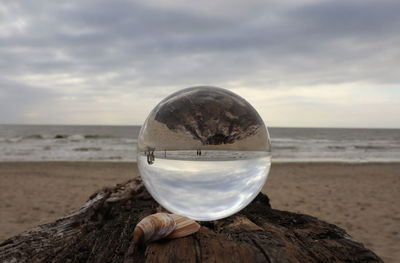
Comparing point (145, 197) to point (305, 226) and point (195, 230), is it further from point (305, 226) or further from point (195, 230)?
point (305, 226)

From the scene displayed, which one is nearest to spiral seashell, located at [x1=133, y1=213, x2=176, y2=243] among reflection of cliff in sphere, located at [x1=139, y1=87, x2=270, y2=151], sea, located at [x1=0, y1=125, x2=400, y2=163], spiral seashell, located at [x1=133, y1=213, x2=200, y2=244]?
spiral seashell, located at [x1=133, y1=213, x2=200, y2=244]

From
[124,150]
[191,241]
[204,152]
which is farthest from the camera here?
[124,150]

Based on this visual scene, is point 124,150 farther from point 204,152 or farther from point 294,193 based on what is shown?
point 204,152

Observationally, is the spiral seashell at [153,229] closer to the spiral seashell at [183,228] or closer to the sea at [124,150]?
the spiral seashell at [183,228]

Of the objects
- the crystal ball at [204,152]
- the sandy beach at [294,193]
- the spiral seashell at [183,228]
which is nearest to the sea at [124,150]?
the sandy beach at [294,193]

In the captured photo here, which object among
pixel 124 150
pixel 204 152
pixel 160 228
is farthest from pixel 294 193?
pixel 124 150

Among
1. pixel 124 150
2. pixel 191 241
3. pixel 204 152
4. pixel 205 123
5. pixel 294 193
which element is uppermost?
pixel 205 123

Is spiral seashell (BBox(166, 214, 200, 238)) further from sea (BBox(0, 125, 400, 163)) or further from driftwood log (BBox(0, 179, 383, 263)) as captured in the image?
sea (BBox(0, 125, 400, 163))
